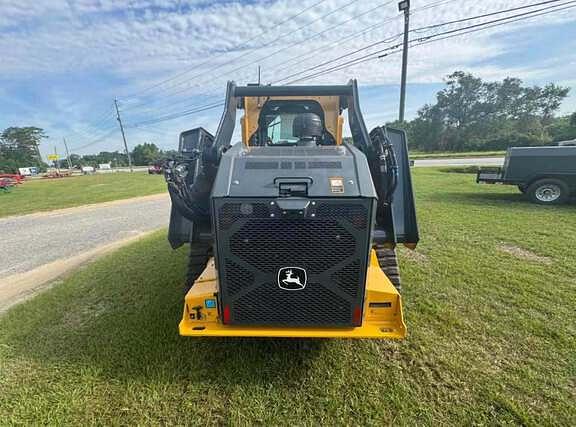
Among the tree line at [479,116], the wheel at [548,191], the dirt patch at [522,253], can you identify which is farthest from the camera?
the tree line at [479,116]

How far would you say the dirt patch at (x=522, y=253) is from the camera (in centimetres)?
430

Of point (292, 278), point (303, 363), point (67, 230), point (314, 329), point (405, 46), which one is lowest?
point (67, 230)

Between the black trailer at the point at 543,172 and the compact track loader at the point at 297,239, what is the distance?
26.1ft

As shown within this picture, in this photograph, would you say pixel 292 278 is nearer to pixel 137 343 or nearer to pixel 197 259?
pixel 197 259

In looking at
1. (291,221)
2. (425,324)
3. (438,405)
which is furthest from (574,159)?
(291,221)

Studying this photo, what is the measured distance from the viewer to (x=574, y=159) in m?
7.63

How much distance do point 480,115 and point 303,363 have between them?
71763 mm

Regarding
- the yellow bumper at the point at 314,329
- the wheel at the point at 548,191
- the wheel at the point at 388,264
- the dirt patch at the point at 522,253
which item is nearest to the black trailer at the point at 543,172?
the wheel at the point at 548,191

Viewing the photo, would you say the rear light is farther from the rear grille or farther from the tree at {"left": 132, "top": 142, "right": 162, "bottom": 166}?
the tree at {"left": 132, "top": 142, "right": 162, "bottom": 166}

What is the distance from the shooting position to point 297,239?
75.5 inches

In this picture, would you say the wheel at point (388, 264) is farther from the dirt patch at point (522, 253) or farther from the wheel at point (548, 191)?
the wheel at point (548, 191)

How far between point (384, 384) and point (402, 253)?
281 centimetres

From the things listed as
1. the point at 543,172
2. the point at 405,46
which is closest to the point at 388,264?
the point at 543,172

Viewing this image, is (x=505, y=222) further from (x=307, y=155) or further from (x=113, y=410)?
(x=113, y=410)
